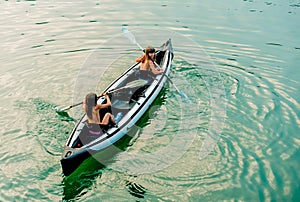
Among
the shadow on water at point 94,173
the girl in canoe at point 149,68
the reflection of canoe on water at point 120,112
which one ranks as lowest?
the shadow on water at point 94,173

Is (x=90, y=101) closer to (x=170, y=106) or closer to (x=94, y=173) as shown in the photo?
(x=94, y=173)

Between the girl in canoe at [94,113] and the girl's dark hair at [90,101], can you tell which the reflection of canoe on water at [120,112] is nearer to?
the girl in canoe at [94,113]

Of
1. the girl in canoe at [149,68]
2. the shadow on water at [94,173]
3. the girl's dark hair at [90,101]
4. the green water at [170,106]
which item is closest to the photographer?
the shadow on water at [94,173]

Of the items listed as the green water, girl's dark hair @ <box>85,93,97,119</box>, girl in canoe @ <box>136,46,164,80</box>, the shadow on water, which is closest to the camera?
the shadow on water

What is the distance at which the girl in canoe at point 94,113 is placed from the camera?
8047mm

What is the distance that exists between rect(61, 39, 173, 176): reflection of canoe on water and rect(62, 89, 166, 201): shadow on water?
0.69 ft

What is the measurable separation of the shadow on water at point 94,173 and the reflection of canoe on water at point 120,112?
21cm

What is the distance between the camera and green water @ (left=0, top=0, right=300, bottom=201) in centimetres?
746

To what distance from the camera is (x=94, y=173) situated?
25.5 ft

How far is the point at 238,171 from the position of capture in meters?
7.91

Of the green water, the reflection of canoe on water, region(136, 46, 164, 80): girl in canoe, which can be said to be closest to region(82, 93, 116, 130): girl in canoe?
the reflection of canoe on water

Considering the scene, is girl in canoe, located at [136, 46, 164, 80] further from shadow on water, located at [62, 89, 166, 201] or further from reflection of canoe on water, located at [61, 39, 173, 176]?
shadow on water, located at [62, 89, 166, 201]

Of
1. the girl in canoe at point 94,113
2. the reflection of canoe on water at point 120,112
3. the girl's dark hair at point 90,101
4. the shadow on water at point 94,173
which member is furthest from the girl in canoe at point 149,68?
the girl's dark hair at point 90,101

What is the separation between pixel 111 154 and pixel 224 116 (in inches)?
150
